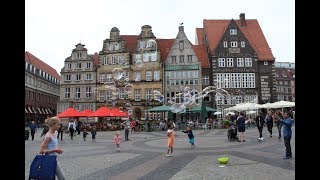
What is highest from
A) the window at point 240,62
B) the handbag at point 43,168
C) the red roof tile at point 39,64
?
the red roof tile at point 39,64

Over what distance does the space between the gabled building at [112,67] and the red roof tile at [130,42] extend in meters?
0.89

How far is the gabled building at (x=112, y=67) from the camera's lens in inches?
2038

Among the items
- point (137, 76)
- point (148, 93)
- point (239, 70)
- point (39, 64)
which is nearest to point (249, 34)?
point (239, 70)

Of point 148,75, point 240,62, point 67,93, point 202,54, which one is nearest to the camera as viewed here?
point 240,62

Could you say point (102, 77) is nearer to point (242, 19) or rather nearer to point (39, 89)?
point (39, 89)

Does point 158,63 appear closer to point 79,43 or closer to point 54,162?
point 79,43

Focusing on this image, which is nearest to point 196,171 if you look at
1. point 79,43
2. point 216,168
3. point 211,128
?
point 216,168

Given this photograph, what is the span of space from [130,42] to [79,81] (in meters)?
10.3

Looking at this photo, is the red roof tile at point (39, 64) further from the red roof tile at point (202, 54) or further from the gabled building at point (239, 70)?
the gabled building at point (239, 70)

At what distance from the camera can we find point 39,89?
70.1m

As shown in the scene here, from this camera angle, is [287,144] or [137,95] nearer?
[287,144]

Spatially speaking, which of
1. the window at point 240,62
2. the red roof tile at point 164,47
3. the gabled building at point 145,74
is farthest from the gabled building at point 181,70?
the window at point 240,62

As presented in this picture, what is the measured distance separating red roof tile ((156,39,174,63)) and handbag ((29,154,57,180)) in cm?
4740
